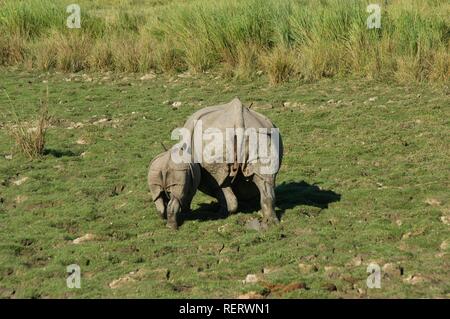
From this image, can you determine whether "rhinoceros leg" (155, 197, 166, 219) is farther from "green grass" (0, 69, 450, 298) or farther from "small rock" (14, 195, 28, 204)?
"small rock" (14, 195, 28, 204)

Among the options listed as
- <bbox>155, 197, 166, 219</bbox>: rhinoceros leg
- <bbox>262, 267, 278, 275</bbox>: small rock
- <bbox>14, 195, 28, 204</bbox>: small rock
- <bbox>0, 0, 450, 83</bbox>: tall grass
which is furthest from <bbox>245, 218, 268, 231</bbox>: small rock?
<bbox>0, 0, 450, 83</bbox>: tall grass

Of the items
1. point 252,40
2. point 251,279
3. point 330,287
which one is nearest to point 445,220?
point 330,287

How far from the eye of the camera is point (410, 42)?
15219mm

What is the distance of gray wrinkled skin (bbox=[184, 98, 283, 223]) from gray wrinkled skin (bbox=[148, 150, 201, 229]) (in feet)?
0.67

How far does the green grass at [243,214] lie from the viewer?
24.5 feet

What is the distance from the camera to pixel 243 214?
9070 millimetres

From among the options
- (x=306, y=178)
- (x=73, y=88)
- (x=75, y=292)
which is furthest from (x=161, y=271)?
(x=73, y=88)

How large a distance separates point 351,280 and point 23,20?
492 inches

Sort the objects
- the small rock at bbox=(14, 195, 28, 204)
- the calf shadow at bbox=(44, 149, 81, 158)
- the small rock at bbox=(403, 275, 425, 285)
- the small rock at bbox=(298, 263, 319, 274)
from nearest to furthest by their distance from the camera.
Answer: the small rock at bbox=(403, 275, 425, 285)
the small rock at bbox=(298, 263, 319, 274)
the small rock at bbox=(14, 195, 28, 204)
the calf shadow at bbox=(44, 149, 81, 158)

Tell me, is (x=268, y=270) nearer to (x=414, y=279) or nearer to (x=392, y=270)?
(x=392, y=270)

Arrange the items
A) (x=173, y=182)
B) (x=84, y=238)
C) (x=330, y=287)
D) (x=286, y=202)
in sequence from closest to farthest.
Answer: (x=330, y=287)
(x=84, y=238)
(x=173, y=182)
(x=286, y=202)

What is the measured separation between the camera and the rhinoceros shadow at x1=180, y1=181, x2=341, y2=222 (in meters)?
9.16

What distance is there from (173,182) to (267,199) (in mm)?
818

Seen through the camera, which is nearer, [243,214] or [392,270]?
[392,270]
